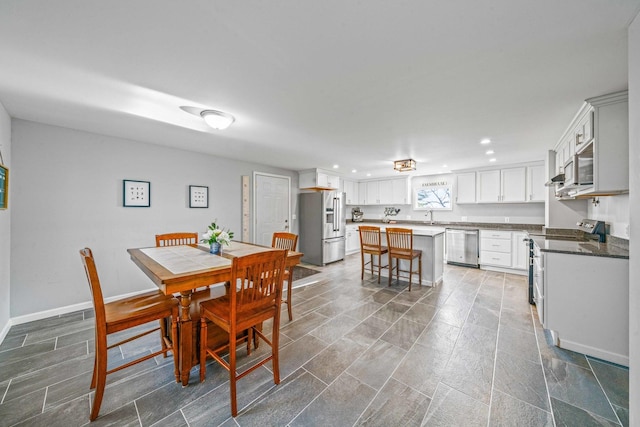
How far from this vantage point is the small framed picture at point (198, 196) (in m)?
4.12

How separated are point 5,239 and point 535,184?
26.4 feet

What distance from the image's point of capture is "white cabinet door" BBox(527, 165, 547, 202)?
479 centimetres

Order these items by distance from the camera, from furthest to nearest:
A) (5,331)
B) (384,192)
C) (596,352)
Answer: (384,192) → (5,331) → (596,352)

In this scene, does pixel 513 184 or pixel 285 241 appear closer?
pixel 285 241

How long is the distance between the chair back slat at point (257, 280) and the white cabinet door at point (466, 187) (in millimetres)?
5441

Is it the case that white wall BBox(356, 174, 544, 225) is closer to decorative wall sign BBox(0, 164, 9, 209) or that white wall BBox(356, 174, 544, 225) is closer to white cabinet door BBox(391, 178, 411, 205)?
white cabinet door BBox(391, 178, 411, 205)

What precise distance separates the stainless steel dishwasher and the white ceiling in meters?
2.82

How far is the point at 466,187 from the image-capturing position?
5.71 metres

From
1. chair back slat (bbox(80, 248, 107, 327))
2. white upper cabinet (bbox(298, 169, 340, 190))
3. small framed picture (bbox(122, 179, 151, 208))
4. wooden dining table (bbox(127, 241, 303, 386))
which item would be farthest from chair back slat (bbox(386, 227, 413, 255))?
small framed picture (bbox(122, 179, 151, 208))

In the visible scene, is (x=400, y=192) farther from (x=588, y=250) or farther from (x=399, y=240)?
(x=588, y=250)

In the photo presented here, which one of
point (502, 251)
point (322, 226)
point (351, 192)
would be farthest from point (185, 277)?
point (351, 192)

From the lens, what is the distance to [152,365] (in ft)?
6.58

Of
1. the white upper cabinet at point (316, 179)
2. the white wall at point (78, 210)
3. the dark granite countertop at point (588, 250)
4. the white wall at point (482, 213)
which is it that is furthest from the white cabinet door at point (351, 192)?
the dark granite countertop at point (588, 250)

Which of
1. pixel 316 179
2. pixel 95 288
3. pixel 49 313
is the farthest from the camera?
pixel 316 179
